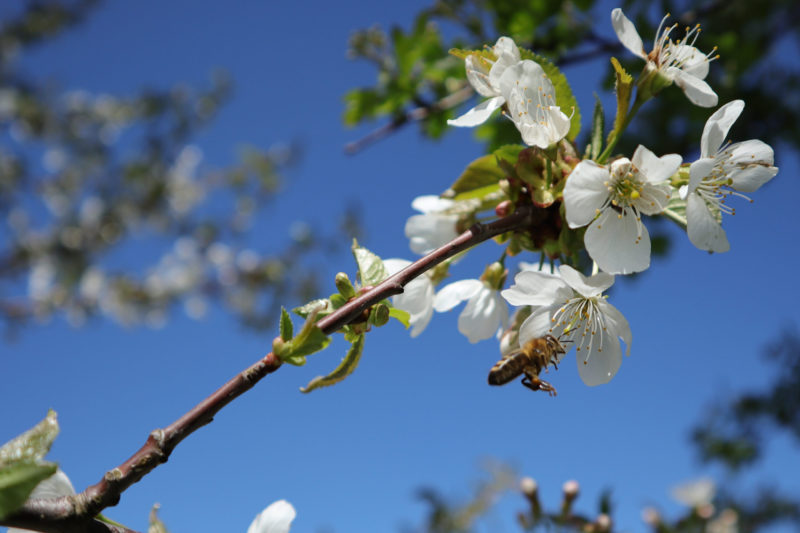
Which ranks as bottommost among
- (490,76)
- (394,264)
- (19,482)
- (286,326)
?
(19,482)

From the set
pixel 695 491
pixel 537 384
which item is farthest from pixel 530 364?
pixel 695 491

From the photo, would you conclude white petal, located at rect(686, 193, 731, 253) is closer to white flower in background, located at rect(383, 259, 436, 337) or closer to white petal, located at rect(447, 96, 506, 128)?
white petal, located at rect(447, 96, 506, 128)

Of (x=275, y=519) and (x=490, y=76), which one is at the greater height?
(x=490, y=76)

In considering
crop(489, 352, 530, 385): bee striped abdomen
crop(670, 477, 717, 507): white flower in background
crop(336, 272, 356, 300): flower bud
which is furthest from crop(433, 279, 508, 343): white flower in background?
crop(670, 477, 717, 507): white flower in background

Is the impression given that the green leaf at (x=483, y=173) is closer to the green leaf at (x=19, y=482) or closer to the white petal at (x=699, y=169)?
the white petal at (x=699, y=169)

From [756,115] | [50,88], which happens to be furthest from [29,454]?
[50,88]

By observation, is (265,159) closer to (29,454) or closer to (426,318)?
(426,318)

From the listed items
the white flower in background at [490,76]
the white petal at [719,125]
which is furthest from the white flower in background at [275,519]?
the white petal at [719,125]

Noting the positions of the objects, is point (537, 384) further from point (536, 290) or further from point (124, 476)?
point (124, 476)
